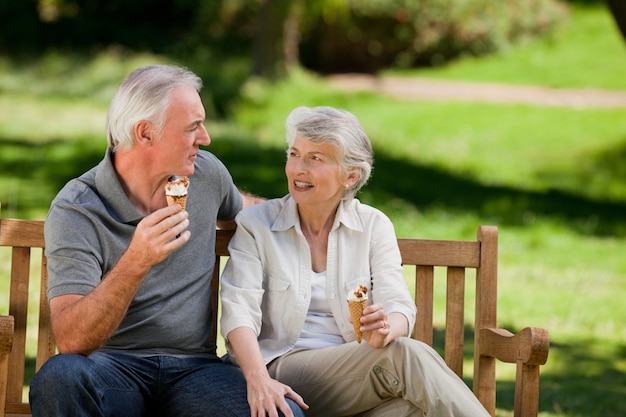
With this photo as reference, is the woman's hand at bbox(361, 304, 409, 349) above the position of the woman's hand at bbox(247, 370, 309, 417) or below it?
above

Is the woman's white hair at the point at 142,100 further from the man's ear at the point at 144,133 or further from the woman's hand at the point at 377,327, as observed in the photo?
the woman's hand at the point at 377,327

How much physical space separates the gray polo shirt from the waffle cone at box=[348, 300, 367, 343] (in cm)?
61

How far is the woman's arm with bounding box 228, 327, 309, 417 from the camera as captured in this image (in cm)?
337

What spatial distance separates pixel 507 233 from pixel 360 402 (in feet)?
22.4

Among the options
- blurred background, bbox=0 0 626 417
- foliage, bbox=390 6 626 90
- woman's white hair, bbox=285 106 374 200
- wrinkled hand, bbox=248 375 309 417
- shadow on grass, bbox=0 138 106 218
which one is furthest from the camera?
foliage, bbox=390 6 626 90

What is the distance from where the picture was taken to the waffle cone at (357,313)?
345 cm

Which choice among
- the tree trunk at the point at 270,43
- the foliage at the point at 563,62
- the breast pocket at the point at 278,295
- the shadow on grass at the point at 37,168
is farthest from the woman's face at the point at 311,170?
the foliage at the point at 563,62

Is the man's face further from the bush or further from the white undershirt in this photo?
the bush

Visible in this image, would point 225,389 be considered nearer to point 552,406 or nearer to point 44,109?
point 552,406

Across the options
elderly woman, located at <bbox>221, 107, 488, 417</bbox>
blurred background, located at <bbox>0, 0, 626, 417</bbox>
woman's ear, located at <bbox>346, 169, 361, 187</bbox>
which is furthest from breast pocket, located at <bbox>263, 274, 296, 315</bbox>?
blurred background, located at <bbox>0, 0, 626, 417</bbox>

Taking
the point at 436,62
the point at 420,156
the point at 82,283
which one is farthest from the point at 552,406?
the point at 436,62

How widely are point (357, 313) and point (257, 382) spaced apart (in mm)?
416

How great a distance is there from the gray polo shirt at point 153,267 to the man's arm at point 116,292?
106 millimetres

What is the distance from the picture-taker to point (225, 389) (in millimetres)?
3508
